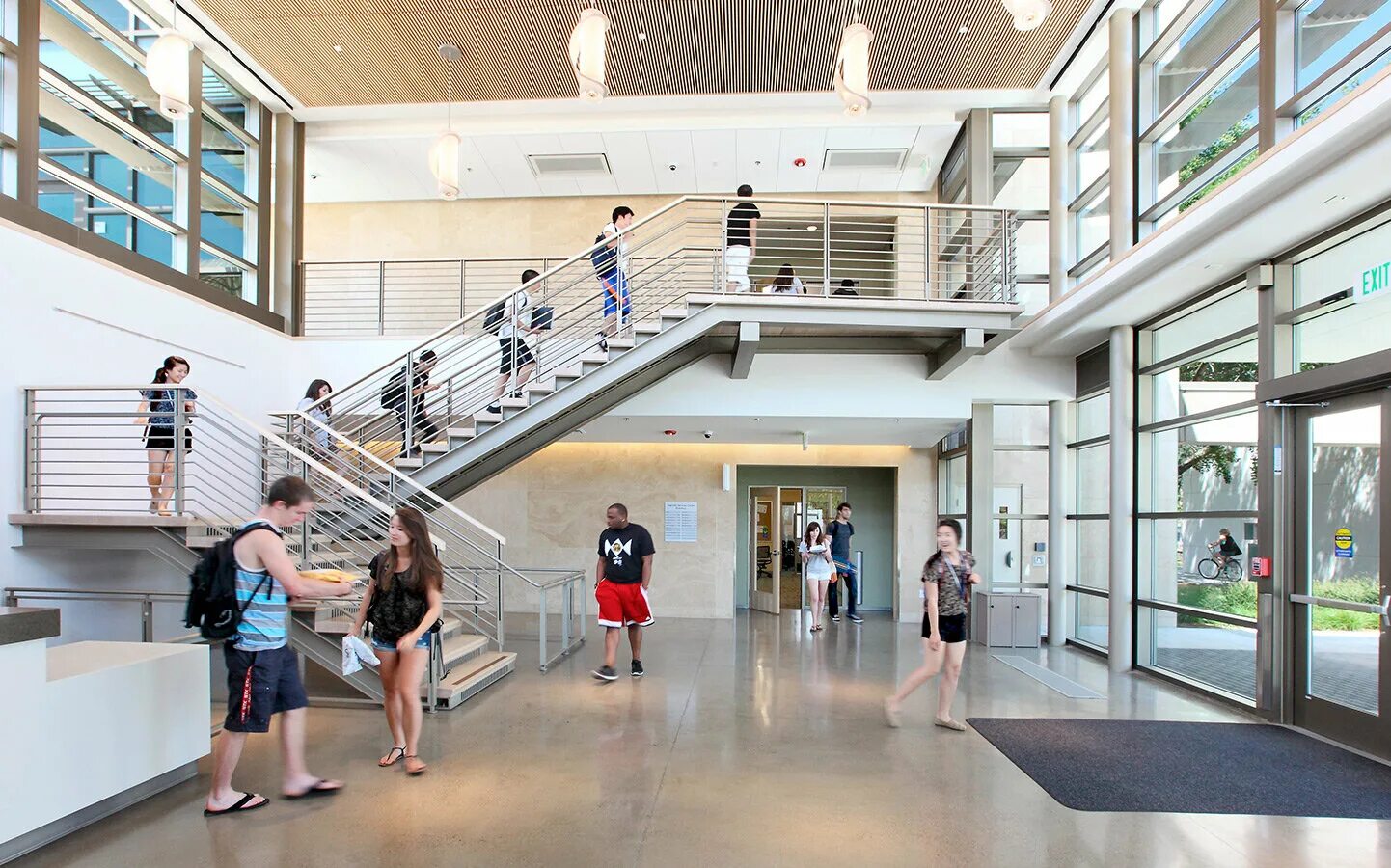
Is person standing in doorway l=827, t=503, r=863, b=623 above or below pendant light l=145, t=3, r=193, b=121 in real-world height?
below

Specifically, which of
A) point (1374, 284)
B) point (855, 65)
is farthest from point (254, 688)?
point (1374, 284)

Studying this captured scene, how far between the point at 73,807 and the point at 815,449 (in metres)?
10.6

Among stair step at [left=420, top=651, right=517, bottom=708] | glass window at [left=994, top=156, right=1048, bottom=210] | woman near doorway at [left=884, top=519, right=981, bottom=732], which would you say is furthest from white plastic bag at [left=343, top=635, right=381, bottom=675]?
glass window at [left=994, top=156, right=1048, bottom=210]

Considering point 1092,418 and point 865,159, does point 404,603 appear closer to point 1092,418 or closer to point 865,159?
point 1092,418

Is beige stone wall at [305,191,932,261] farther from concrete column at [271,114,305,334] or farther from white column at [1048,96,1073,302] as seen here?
white column at [1048,96,1073,302]

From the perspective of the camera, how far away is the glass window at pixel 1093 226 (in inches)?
345

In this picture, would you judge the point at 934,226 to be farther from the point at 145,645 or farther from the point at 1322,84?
the point at 145,645

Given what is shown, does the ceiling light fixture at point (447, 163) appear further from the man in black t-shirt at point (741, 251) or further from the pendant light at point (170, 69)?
the man in black t-shirt at point (741, 251)

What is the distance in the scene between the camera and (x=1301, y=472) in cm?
627

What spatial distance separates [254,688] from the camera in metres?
4.11

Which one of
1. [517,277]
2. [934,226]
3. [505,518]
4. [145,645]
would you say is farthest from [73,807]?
[934,226]

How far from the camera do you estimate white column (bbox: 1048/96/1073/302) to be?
927cm

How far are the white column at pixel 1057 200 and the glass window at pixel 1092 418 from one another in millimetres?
1256

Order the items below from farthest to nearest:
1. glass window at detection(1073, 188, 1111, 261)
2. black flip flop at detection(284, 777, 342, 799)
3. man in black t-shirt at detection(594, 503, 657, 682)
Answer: glass window at detection(1073, 188, 1111, 261)
man in black t-shirt at detection(594, 503, 657, 682)
black flip flop at detection(284, 777, 342, 799)
